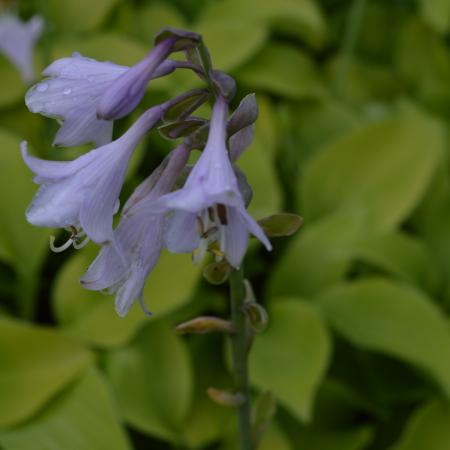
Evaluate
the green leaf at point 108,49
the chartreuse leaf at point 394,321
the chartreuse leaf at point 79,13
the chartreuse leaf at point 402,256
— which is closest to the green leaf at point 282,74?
the green leaf at point 108,49

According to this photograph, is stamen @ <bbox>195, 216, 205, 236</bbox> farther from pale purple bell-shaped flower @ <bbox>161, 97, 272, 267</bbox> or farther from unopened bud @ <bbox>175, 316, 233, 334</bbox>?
unopened bud @ <bbox>175, 316, 233, 334</bbox>

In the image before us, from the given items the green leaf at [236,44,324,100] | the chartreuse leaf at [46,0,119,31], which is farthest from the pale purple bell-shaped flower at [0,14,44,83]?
the green leaf at [236,44,324,100]

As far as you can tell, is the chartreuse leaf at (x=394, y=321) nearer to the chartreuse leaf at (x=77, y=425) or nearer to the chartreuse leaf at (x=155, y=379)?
the chartreuse leaf at (x=155, y=379)

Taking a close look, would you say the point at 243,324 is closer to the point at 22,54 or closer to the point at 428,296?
the point at 428,296

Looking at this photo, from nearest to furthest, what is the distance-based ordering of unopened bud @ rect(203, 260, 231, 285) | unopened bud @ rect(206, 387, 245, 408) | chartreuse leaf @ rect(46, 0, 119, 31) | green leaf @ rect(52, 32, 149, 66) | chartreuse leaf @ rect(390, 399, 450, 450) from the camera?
unopened bud @ rect(203, 260, 231, 285) → unopened bud @ rect(206, 387, 245, 408) → chartreuse leaf @ rect(390, 399, 450, 450) → green leaf @ rect(52, 32, 149, 66) → chartreuse leaf @ rect(46, 0, 119, 31)

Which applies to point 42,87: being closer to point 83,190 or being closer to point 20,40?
point 83,190

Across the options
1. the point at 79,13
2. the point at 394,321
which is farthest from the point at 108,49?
the point at 394,321
